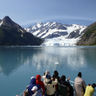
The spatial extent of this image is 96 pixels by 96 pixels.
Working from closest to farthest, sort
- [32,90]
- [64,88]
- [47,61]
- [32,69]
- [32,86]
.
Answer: [32,90] < [32,86] < [64,88] < [32,69] < [47,61]

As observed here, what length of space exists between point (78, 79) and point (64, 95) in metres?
1.53

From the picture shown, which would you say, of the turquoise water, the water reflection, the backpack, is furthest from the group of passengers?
the water reflection

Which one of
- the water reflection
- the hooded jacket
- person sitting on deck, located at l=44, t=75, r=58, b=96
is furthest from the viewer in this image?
the water reflection

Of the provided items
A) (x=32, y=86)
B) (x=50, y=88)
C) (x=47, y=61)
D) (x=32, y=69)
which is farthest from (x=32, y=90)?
(x=47, y=61)

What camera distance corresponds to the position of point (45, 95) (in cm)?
883

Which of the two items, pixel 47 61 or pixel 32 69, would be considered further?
pixel 47 61

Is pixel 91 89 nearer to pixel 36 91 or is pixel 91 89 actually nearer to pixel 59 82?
pixel 59 82

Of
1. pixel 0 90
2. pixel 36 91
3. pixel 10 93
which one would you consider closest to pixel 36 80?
pixel 36 91

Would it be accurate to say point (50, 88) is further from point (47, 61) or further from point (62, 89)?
point (47, 61)

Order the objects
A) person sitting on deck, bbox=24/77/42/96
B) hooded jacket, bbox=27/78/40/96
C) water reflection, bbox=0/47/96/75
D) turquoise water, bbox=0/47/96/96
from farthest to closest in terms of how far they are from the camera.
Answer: water reflection, bbox=0/47/96/75 < turquoise water, bbox=0/47/96/96 < hooded jacket, bbox=27/78/40/96 < person sitting on deck, bbox=24/77/42/96

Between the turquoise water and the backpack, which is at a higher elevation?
the backpack

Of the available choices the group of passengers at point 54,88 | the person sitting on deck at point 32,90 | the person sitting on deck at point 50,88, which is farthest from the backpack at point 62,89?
the person sitting on deck at point 32,90

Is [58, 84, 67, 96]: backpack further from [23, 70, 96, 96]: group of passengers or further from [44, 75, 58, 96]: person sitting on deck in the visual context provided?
[44, 75, 58, 96]: person sitting on deck

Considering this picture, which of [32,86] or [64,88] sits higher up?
[32,86]
